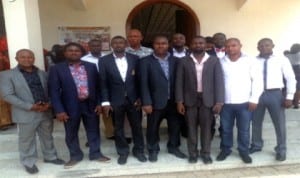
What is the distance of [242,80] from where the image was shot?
4.29 metres

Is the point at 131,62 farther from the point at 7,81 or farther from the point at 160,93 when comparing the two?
the point at 7,81

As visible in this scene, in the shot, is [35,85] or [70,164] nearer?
[35,85]

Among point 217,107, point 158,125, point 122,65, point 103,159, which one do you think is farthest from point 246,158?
point 122,65

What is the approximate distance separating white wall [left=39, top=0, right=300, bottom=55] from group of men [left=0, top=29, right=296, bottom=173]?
9.97 feet

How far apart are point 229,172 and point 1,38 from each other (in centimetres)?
459

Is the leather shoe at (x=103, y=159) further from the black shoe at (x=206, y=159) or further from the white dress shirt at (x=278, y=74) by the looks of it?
the white dress shirt at (x=278, y=74)

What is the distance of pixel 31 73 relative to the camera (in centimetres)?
427

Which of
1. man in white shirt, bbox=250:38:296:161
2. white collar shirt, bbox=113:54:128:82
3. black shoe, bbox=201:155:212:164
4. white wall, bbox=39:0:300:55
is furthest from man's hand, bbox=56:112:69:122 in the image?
white wall, bbox=39:0:300:55

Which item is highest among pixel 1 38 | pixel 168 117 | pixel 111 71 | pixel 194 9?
pixel 194 9

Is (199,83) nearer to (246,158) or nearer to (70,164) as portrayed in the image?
(246,158)

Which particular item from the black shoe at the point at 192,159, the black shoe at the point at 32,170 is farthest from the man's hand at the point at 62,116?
the black shoe at the point at 192,159

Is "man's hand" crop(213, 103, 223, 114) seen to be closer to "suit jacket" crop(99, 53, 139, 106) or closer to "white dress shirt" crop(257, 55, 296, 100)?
"white dress shirt" crop(257, 55, 296, 100)

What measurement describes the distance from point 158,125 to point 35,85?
1.69 m

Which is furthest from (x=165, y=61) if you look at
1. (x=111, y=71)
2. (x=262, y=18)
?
(x=262, y=18)
